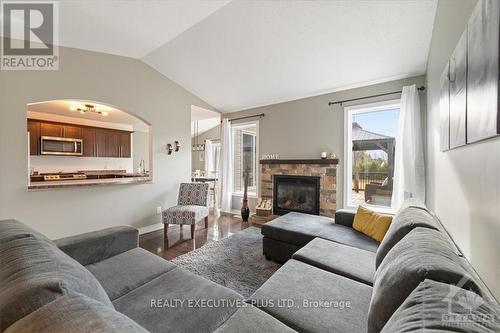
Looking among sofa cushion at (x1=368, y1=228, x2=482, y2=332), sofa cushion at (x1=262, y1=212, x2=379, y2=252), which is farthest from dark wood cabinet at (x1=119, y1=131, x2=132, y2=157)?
sofa cushion at (x1=368, y1=228, x2=482, y2=332)

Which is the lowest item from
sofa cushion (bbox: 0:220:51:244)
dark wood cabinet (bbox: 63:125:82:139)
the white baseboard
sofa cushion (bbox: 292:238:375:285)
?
the white baseboard

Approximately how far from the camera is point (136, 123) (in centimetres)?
631

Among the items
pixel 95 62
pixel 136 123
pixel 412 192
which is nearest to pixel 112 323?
pixel 412 192

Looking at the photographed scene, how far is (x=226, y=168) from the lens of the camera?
508 centimetres

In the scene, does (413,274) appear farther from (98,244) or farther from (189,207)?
(189,207)

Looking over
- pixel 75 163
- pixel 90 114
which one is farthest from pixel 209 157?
pixel 75 163

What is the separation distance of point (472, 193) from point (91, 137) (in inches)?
280

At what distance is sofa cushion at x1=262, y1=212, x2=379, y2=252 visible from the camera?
2109mm

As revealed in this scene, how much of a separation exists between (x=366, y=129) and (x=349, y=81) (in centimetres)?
83

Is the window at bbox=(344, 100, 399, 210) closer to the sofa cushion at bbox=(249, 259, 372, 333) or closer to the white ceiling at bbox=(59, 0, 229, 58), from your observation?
the sofa cushion at bbox=(249, 259, 372, 333)

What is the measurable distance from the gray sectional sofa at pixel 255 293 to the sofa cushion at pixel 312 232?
7 cm

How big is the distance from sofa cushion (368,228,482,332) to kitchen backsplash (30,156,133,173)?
6890 millimetres

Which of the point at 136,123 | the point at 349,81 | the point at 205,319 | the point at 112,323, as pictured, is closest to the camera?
the point at 112,323

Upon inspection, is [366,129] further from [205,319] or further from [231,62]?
[205,319]
